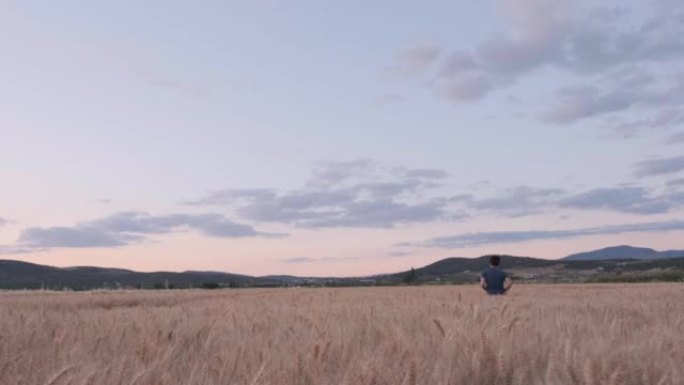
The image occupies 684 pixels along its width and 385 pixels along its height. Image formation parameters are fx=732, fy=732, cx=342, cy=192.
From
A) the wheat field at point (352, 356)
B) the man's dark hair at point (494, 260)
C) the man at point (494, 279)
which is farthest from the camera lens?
the man at point (494, 279)

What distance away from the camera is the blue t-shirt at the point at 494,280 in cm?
1379

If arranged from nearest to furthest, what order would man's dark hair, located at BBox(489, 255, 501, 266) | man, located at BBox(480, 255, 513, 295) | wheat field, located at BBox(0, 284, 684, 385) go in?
wheat field, located at BBox(0, 284, 684, 385), man's dark hair, located at BBox(489, 255, 501, 266), man, located at BBox(480, 255, 513, 295)

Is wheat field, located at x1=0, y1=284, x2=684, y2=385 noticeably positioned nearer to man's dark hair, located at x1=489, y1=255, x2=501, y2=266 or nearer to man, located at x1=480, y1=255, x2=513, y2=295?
man's dark hair, located at x1=489, y1=255, x2=501, y2=266

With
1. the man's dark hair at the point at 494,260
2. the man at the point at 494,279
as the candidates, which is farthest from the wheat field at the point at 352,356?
the man at the point at 494,279

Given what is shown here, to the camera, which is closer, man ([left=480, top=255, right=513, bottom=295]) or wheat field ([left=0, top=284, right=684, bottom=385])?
wheat field ([left=0, top=284, right=684, bottom=385])

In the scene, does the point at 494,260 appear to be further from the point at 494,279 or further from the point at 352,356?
the point at 352,356

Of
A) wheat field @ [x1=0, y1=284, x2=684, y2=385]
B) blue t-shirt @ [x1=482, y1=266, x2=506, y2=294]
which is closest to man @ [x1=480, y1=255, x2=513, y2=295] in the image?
blue t-shirt @ [x1=482, y1=266, x2=506, y2=294]

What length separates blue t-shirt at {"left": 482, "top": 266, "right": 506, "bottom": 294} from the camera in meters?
13.8

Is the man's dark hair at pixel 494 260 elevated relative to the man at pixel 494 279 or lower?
elevated

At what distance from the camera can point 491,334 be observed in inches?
139

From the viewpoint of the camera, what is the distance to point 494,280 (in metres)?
13.8

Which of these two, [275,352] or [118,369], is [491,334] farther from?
[118,369]

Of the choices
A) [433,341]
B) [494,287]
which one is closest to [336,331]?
[433,341]

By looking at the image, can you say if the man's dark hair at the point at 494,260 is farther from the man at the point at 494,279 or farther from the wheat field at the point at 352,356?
the wheat field at the point at 352,356
